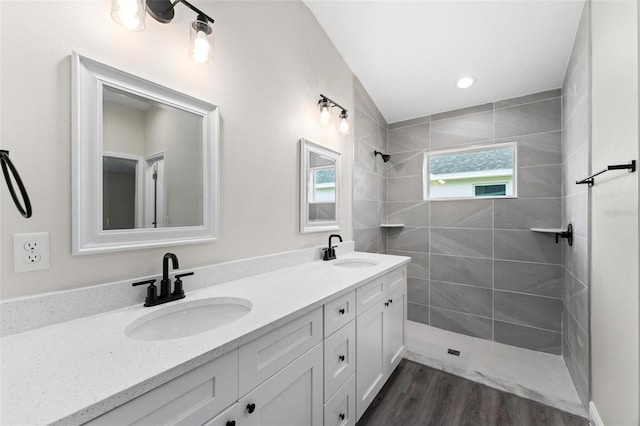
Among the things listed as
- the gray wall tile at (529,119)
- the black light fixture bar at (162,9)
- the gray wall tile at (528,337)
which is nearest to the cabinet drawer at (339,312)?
the black light fixture bar at (162,9)

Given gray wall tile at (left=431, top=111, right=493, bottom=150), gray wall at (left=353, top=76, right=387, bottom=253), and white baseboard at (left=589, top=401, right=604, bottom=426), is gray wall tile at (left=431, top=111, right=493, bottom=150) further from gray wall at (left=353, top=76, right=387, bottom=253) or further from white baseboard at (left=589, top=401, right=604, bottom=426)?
white baseboard at (left=589, top=401, right=604, bottom=426)

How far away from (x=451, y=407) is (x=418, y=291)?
135cm

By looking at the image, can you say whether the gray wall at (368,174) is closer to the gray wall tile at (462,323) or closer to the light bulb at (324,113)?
the light bulb at (324,113)

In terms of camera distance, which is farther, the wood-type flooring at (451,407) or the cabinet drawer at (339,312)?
the wood-type flooring at (451,407)

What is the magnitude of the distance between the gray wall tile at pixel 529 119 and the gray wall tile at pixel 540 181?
350 mm

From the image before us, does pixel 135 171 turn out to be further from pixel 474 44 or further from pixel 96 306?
pixel 474 44

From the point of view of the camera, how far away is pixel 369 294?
156 centimetres

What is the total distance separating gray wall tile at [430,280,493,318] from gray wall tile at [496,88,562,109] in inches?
71.3

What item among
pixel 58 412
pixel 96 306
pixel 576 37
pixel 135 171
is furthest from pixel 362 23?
pixel 58 412

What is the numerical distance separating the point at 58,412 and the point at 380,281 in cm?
151

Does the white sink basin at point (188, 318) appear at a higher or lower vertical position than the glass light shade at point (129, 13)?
lower

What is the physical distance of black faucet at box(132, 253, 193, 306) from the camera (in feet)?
3.28

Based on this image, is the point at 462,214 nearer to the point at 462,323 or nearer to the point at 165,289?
the point at 462,323

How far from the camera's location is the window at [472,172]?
254cm
